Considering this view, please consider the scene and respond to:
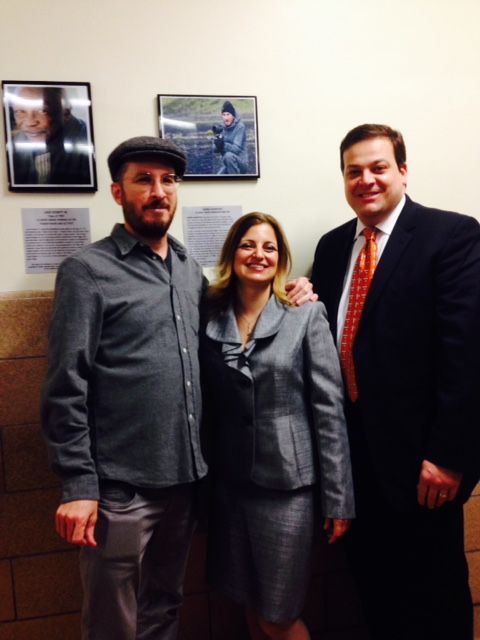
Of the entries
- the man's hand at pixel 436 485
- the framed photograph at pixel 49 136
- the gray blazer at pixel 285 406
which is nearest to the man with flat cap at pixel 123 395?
the gray blazer at pixel 285 406

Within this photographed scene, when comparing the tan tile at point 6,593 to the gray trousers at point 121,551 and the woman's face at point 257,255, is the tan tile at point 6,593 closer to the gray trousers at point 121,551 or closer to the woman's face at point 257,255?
the gray trousers at point 121,551

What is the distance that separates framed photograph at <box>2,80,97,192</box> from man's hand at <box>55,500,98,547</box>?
1.04 meters

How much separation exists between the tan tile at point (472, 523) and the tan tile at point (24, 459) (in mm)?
1597

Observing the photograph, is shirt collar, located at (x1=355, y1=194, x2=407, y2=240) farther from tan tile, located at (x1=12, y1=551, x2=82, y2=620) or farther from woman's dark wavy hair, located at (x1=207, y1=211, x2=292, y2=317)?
tan tile, located at (x1=12, y1=551, x2=82, y2=620)

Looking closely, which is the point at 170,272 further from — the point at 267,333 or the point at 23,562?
the point at 23,562


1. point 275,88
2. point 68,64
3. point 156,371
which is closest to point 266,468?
point 156,371

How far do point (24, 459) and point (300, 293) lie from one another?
3.56 ft

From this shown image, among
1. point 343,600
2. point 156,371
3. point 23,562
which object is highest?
point 156,371

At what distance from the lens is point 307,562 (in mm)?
1446

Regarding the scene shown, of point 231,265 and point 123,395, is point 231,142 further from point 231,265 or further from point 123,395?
point 123,395

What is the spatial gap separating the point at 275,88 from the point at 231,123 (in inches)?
8.6

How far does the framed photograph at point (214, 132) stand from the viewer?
1.78m

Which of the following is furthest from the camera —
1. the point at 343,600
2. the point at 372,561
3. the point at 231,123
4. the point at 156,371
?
the point at 343,600

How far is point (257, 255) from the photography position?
151 centimetres
